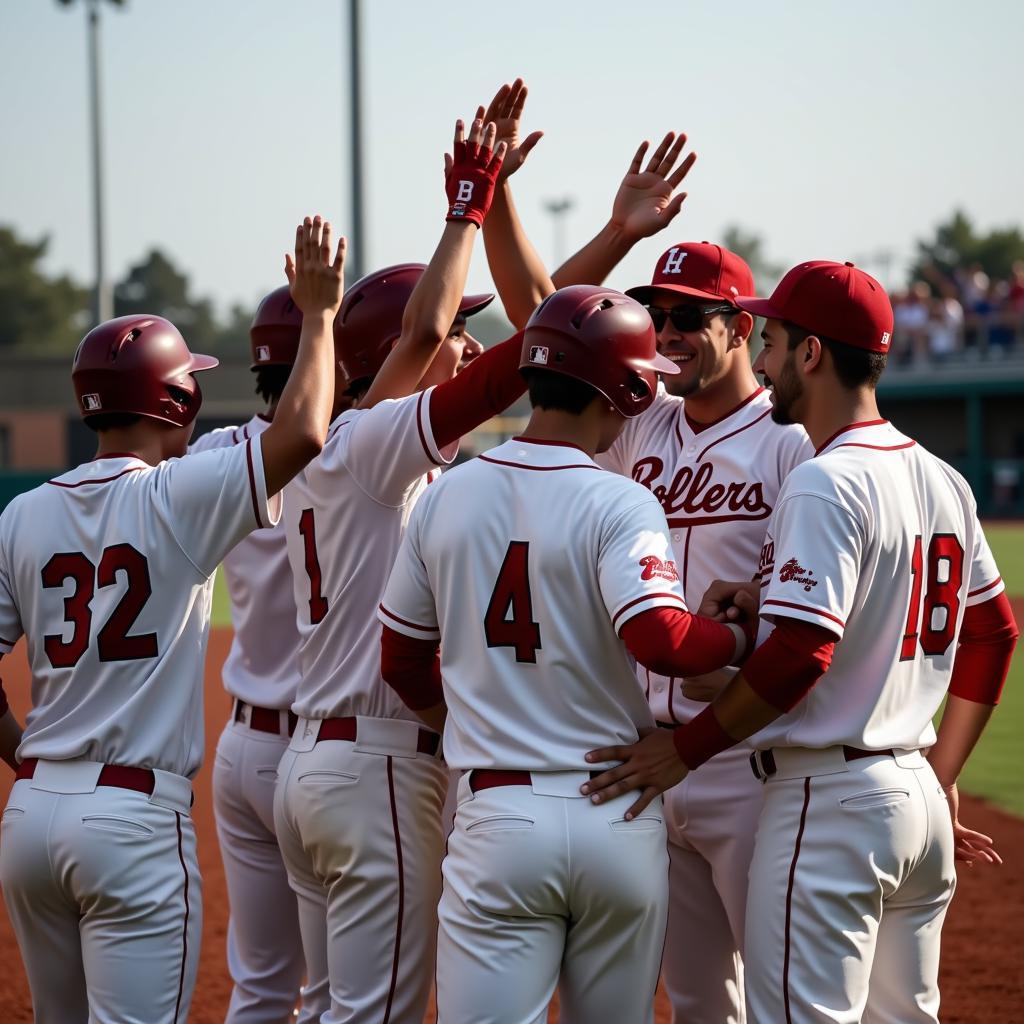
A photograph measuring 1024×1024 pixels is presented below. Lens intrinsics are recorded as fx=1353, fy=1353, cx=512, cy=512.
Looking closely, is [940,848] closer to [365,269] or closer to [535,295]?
[535,295]

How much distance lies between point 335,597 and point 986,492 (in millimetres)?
31653

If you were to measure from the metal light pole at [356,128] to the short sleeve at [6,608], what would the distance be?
28.2 ft

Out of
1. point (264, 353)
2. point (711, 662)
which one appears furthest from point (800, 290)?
point (264, 353)

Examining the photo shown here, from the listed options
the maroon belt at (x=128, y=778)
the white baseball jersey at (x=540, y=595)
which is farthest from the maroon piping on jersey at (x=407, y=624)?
the maroon belt at (x=128, y=778)

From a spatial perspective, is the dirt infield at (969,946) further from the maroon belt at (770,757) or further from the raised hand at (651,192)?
the raised hand at (651,192)

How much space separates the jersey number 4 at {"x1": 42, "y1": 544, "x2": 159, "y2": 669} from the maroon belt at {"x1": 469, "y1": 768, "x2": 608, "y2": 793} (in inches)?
32.4

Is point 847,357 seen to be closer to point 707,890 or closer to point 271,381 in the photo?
point 707,890

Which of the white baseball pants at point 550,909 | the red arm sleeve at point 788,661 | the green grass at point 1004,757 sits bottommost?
the green grass at point 1004,757

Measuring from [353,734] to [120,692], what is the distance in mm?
595

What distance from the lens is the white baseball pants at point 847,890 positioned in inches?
119

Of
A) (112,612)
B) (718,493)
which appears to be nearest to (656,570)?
(718,493)

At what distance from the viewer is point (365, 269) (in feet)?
42.1

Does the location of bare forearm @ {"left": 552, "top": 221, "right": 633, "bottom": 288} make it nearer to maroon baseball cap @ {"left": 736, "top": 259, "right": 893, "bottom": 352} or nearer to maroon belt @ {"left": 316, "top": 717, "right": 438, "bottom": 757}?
maroon baseball cap @ {"left": 736, "top": 259, "right": 893, "bottom": 352}

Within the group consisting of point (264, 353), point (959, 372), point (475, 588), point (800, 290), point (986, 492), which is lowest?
point (986, 492)
